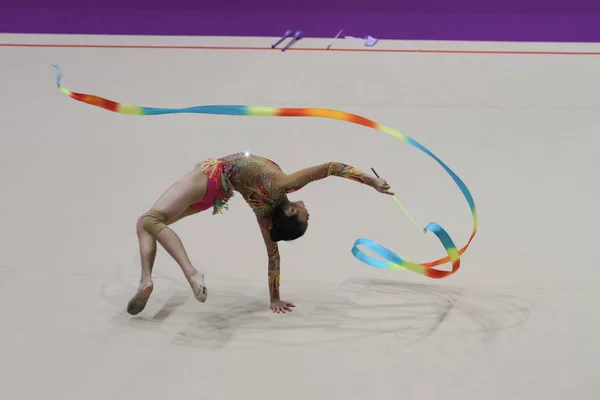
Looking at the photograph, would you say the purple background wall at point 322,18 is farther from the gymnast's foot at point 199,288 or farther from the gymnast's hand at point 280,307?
the gymnast's foot at point 199,288

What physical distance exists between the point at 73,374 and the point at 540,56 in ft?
16.4

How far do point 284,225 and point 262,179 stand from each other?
204 mm

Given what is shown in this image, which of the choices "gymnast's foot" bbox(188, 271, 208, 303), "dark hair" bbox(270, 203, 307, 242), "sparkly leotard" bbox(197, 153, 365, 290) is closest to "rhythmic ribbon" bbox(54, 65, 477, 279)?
"sparkly leotard" bbox(197, 153, 365, 290)

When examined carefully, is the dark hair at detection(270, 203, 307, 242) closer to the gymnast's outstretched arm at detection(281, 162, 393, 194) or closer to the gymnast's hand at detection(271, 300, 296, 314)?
the gymnast's outstretched arm at detection(281, 162, 393, 194)

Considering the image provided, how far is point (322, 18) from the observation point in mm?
6945

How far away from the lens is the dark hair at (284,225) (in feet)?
9.47

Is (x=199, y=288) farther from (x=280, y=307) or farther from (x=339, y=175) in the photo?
(x=339, y=175)

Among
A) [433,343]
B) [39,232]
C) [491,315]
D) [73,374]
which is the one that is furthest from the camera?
[39,232]

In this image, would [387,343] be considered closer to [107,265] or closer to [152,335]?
[152,335]

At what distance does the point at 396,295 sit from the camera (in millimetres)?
3295

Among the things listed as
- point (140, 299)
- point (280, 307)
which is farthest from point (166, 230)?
Result: point (280, 307)

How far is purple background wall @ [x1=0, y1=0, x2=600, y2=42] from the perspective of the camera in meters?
6.76

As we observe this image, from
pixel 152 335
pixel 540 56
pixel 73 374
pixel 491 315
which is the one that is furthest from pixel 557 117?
pixel 73 374

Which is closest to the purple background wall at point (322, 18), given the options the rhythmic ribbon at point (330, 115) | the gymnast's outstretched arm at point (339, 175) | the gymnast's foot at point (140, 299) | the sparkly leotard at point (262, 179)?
the rhythmic ribbon at point (330, 115)
